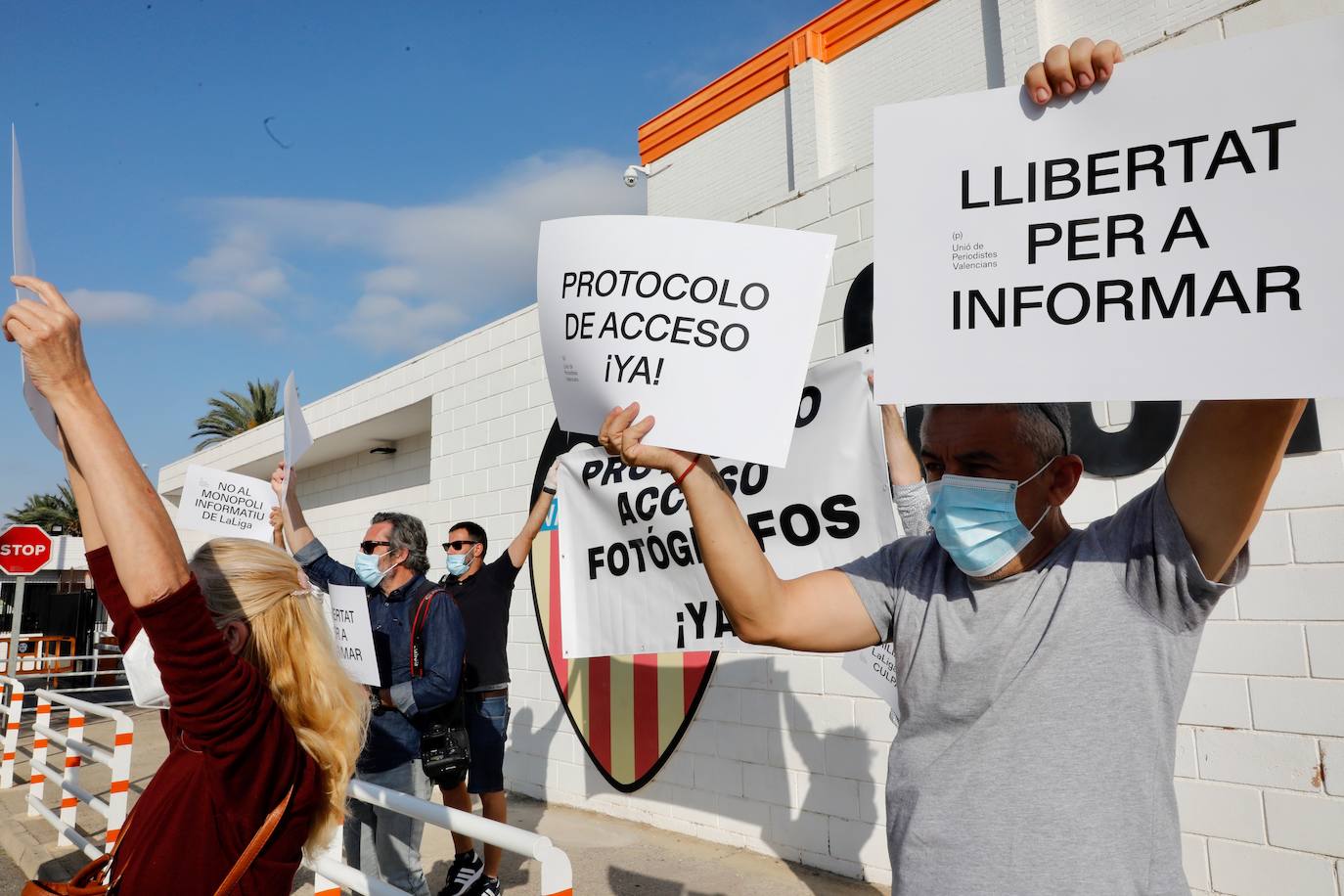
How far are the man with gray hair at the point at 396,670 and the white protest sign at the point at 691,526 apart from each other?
62 cm

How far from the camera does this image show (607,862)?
5520mm

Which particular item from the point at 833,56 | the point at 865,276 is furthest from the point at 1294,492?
the point at 833,56

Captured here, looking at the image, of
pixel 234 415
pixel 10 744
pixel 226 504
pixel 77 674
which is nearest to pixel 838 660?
pixel 226 504

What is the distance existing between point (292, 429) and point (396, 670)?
4.07 ft

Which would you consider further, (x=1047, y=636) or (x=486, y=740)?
(x=486, y=740)

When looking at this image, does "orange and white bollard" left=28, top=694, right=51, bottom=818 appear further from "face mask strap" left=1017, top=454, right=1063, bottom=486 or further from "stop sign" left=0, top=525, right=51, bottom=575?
"face mask strap" left=1017, top=454, right=1063, bottom=486

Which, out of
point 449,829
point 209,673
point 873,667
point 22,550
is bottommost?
point 449,829

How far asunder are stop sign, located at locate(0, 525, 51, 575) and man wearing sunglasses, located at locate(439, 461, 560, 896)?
972 cm

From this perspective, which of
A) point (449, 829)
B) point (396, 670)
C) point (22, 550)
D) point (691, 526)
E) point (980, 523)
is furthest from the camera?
point (22, 550)

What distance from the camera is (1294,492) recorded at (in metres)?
3.60

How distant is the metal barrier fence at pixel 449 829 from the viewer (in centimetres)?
208

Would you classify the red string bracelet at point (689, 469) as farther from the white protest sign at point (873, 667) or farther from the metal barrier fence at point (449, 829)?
the white protest sign at point (873, 667)

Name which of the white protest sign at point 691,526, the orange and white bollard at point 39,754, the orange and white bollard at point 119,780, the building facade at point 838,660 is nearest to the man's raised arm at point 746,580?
the white protest sign at point 691,526

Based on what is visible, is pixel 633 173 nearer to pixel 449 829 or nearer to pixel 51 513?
pixel 449 829
